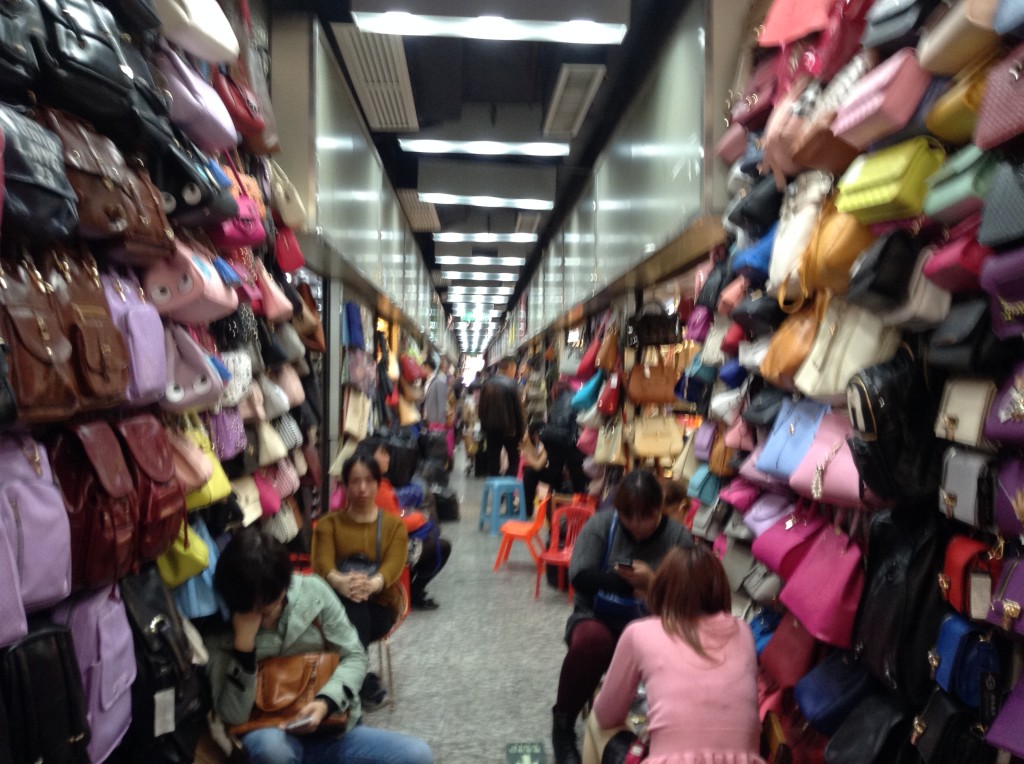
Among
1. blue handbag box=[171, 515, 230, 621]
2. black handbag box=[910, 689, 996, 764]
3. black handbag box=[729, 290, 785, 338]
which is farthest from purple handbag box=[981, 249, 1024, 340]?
blue handbag box=[171, 515, 230, 621]

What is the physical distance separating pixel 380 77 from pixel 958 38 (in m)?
3.88

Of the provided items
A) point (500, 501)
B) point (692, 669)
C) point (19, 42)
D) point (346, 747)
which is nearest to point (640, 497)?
point (692, 669)

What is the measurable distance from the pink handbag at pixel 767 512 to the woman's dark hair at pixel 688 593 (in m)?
0.58

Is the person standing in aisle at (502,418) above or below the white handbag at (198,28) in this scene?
below

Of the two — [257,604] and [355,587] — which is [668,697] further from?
[355,587]


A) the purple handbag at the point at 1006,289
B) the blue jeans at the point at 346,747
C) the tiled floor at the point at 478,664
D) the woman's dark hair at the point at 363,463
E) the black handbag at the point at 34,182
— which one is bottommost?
the tiled floor at the point at 478,664

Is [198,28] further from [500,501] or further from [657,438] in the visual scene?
[500,501]

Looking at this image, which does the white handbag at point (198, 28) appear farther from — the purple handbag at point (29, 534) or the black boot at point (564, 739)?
the black boot at point (564, 739)

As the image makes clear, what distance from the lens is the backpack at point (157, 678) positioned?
1851 mm

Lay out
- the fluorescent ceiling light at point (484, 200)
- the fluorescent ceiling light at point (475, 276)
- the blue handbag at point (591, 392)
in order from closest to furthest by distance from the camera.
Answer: the blue handbag at point (591, 392)
the fluorescent ceiling light at point (484, 200)
the fluorescent ceiling light at point (475, 276)

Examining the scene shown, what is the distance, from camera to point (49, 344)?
147cm

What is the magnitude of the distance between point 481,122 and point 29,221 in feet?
16.8

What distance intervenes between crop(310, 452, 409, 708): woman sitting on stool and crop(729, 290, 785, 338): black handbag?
1709 mm

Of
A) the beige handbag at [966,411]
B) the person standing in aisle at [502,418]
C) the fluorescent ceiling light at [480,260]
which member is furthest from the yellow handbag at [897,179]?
the fluorescent ceiling light at [480,260]
